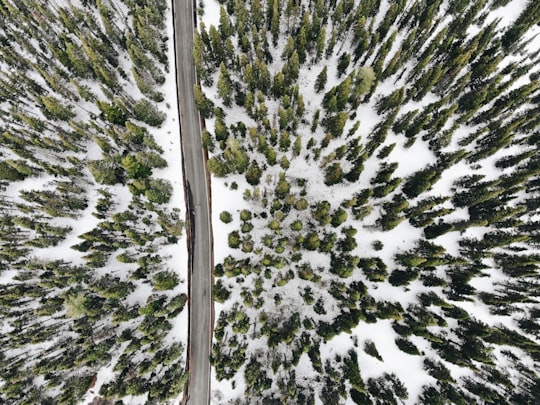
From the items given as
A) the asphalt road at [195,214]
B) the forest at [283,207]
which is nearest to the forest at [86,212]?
the forest at [283,207]

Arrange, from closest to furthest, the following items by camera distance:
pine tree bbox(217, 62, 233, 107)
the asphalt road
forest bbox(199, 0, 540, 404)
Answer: forest bbox(199, 0, 540, 404), pine tree bbox(217, 62, 233, 107), the asphalt road

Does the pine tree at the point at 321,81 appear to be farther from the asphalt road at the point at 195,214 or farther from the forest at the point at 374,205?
the asphalt road at the point at 195,214

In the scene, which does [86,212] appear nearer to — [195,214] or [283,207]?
[195,214]

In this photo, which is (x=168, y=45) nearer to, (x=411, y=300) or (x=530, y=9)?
(x=411, y=300)

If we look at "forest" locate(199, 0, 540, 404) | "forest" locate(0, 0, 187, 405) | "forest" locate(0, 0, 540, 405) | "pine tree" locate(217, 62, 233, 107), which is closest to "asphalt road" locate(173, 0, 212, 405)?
"forest" locate(0, 0, 540, 405)

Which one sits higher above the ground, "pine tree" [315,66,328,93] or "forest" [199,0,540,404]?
"pine tree" [315,66,328,93]

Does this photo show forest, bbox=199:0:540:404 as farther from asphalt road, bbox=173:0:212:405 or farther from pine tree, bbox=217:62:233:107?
asphalt road, bbox=173:0:212:405

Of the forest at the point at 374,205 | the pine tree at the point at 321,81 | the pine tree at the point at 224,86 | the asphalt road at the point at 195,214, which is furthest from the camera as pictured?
the pine tree at the point at 321,81
